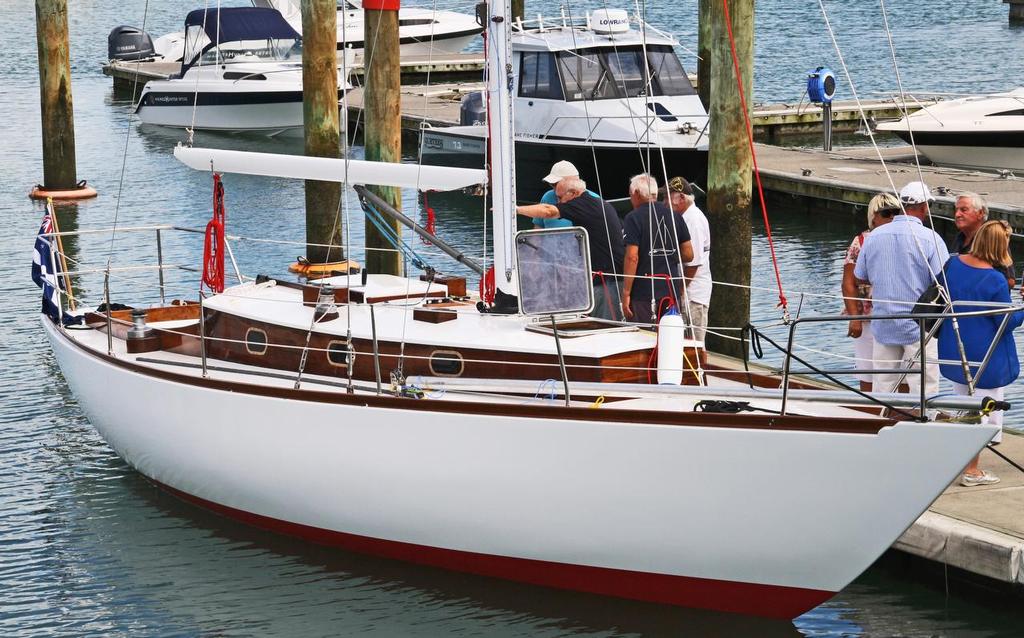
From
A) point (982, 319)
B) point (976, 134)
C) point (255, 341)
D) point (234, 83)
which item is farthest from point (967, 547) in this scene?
point (234, 83)

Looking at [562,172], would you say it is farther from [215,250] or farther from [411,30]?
[411,30]

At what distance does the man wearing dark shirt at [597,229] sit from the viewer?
8.91m

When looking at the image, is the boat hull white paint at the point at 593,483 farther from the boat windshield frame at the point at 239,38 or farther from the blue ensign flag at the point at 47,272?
the boat windshield frame at the point at 239,38

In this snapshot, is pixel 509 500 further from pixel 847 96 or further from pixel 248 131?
pixel 847 96

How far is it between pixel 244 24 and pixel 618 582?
22.1 metres

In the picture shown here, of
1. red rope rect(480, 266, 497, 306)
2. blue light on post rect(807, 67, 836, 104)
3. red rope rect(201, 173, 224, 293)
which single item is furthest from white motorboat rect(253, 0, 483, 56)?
red rope rect(480, 266, 497, 306)

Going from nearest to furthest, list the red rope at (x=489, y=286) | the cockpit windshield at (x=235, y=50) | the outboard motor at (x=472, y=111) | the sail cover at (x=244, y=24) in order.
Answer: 1. the red rope at (x=489, y=286)
2. the outboard motor at (x=472, y=111)
3. the sail cover at (x=244, y=24)
4. the cockpit windshield at (x=235, y=50)

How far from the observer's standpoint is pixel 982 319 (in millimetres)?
7637

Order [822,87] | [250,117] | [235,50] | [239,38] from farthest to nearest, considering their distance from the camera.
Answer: [235,50]
[250,117]
[239,38]
[822,87]

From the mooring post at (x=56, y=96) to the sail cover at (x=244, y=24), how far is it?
690 cm

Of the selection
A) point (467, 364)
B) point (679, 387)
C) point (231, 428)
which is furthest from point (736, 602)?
point (231, 428)

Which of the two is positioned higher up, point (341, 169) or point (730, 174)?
point (341, 169)

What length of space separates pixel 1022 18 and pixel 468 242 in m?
34.6

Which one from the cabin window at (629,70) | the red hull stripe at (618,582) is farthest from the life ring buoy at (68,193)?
the red hull stripe at (618,582)
